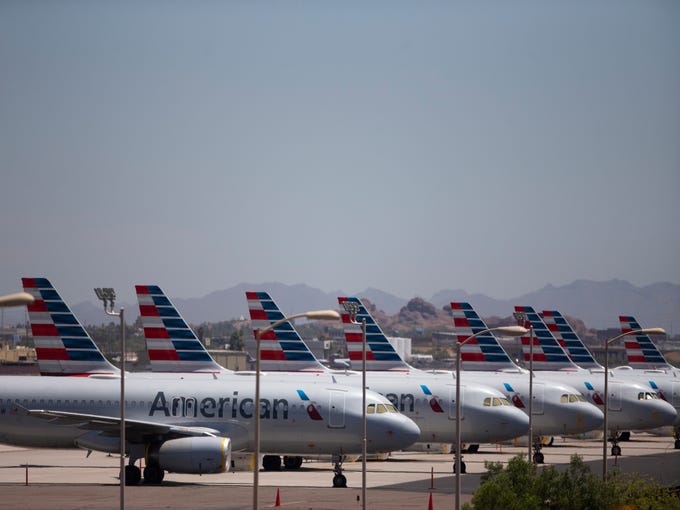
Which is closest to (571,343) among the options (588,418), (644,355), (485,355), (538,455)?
(644,355)

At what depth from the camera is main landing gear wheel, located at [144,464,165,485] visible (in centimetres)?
5341

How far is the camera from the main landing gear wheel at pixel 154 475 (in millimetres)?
53406

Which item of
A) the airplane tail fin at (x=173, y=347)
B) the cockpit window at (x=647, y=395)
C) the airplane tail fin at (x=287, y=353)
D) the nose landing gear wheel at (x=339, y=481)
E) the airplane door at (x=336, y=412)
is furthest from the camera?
the cockpit window at (x=647, y=395)

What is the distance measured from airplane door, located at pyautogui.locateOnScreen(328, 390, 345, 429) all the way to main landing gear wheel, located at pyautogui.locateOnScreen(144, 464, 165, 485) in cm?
791

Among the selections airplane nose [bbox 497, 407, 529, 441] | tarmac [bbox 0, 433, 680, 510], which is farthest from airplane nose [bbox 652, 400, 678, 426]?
airplane nose [bbox 497, 407, 529, 441]

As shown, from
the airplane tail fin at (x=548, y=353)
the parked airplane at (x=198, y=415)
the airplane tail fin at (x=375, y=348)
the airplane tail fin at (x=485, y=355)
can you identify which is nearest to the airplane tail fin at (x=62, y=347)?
the parked airplane at (x=198, y=415)

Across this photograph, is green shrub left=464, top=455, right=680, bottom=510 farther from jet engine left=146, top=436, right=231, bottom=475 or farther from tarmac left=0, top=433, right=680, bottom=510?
jet engine left=146, top=436, right=231, bottom=475

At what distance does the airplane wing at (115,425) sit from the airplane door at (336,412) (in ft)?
18.3

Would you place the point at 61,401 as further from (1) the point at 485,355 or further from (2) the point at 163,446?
(1) the point at 485,355

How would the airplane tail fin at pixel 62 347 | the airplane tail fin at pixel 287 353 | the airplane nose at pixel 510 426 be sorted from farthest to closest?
the airplane tail fin at pixel 287 353 → the airplane nose at pixel 510 426 → the airplane tail fin at pixel 62 347

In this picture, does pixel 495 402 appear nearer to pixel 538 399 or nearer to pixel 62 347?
pixel 538 399

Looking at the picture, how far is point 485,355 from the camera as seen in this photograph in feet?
293

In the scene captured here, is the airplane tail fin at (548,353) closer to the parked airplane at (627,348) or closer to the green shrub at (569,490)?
the parked airplane at (627,348)

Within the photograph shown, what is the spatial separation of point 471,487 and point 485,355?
3644 centimetres
